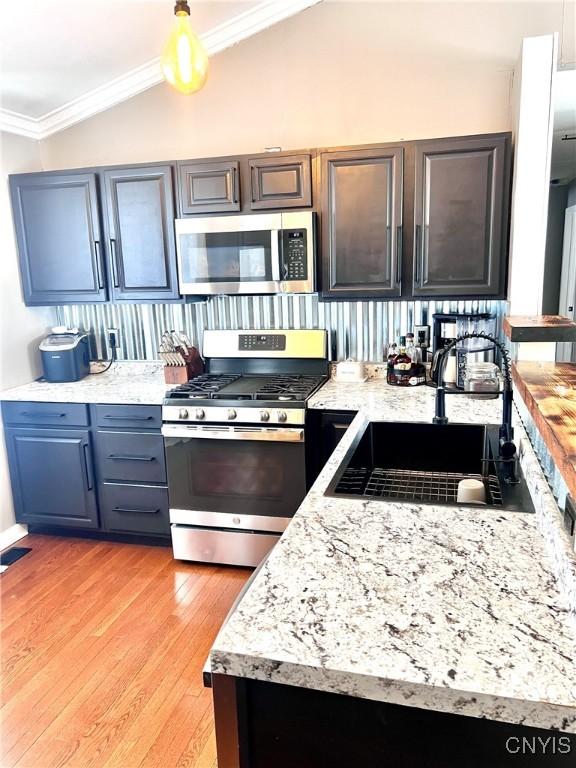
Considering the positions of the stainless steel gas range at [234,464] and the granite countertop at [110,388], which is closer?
the stainless steel gas range at [234,464]

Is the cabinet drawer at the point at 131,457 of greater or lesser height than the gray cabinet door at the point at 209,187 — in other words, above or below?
below

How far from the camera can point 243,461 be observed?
2779 millimetres

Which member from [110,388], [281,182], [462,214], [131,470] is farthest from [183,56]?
[131,470]

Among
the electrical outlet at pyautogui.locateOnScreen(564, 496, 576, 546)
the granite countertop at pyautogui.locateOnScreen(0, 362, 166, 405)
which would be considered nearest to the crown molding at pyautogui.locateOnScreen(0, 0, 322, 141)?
the granite countertop at pyautogui.locateOnScreen(0, 362, 166, 405)

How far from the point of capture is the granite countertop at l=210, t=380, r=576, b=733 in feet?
2.61

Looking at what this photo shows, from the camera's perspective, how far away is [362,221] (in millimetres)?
2768

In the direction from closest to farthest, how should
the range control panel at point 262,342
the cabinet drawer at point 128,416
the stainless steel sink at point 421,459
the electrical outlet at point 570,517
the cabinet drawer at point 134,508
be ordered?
the electrical outlet at point 570,517 < the stainless steel sink at point 421,459 < the cabinet drawer at point 128,416 < the cabinet drawer at point 134,508 < the range control panel at point 262,342

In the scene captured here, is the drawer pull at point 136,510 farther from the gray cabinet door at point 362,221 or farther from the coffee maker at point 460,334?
the coffee maker at point 460,334

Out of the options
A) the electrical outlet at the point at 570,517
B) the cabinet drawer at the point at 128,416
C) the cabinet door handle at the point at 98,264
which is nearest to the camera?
the electrical outlet at the point at 570,517

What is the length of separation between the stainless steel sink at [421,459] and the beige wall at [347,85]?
172 centimetres

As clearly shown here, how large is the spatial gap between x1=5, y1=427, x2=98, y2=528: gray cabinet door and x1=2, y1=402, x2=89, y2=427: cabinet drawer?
0.15 ft

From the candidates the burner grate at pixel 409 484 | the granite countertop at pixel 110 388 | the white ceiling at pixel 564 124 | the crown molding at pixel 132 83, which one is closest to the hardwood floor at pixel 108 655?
the granite countertop at pixel 110 388

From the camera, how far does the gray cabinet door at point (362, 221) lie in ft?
8.88

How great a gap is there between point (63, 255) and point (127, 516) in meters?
1.57
